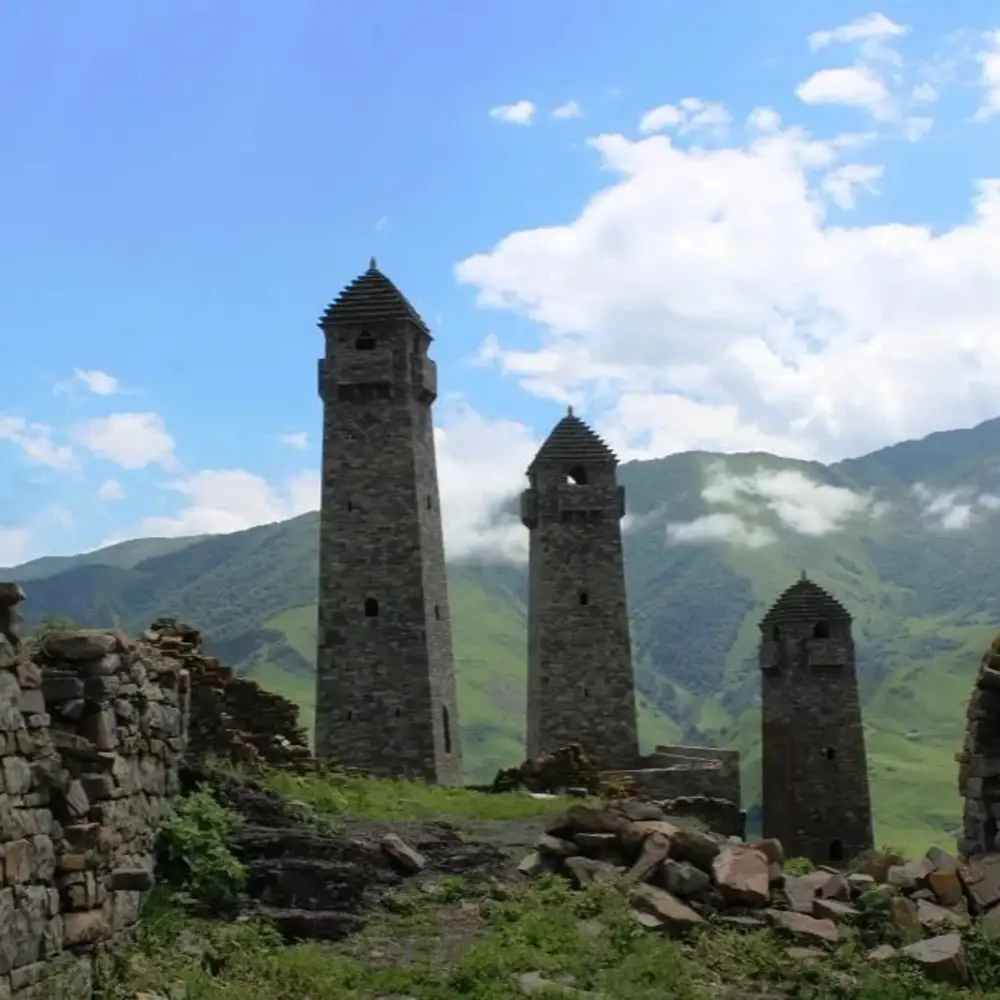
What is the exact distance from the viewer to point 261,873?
45.3ft

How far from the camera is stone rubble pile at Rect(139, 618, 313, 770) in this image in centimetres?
1764

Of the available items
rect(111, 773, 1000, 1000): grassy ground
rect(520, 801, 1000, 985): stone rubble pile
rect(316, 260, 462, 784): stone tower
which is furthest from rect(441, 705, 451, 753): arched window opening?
rect(111, 773, 1000, 1000): grassy ground

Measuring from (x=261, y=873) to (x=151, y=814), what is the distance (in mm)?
1246

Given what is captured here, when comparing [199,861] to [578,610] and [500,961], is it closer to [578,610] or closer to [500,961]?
[500,961]

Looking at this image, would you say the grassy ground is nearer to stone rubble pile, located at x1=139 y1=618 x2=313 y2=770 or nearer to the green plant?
the green plant

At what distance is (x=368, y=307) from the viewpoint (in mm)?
35969

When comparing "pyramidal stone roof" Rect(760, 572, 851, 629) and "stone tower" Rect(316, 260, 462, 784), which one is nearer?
"stone tower" Rect(316, 260, 462, 784)

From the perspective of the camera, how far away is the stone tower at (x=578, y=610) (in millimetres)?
37969

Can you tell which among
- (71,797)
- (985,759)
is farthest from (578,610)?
(71,797)

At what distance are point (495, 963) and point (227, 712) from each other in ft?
33.8

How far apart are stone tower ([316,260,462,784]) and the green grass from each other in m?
20.6

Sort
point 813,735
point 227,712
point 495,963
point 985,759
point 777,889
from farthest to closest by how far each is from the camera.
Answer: point 813,735
point 227,712
point 985,759
point 777,889
point 495,963

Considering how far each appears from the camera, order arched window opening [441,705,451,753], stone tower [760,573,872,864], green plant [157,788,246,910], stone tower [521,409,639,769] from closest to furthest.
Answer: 1. green plant [157,788,246,910]
2. arched window opening [441,705,451,753]
3. stone tower [521,409,639,769]
4. stone tower [760,573,872,864]

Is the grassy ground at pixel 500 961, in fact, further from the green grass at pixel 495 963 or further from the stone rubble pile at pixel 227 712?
the stone rubble pile at pixel 227 712
